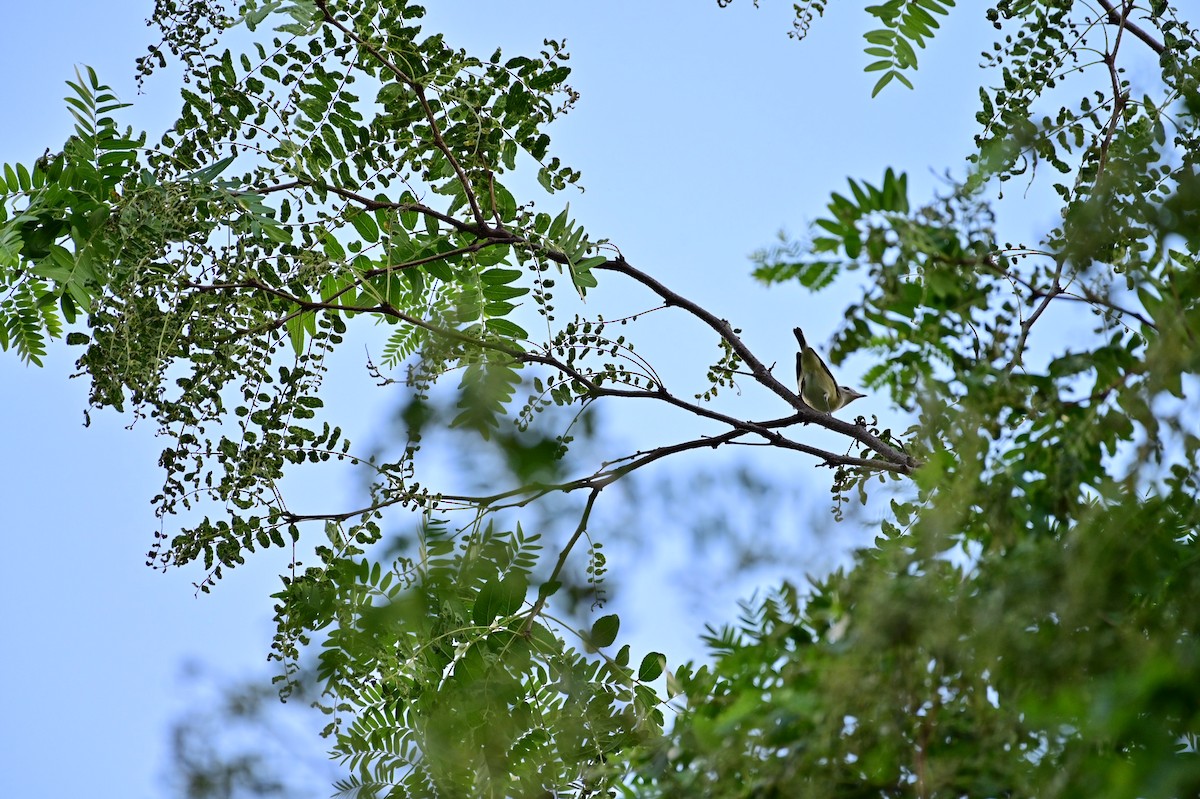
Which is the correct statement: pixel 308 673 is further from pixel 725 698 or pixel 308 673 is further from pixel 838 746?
pixel 838 746

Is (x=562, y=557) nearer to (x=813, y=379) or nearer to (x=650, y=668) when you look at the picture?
(x=650, y=668)

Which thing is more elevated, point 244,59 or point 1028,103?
point 244,59

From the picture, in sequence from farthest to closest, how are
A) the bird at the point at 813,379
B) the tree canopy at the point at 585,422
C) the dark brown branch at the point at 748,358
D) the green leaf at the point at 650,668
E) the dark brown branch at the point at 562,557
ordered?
the bird at the point at 813,379, the dark brown branch at the point at 748,358, the green leaf at the point at 650,668, the dark brown branch at the point at 562,557, the tree canopy at the point at 585,422

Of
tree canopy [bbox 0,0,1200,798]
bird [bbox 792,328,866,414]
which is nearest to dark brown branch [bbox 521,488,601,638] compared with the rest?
tree canopy [bbox 0,0,1200,798]

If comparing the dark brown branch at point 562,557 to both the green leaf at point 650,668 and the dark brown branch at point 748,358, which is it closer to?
the green leaf at point 650,668

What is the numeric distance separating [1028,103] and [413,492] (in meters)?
1.18

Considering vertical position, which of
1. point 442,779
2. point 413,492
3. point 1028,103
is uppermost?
point 1028,103

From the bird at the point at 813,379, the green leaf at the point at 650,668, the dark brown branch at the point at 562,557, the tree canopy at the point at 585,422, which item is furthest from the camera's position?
the bird at the point at 813,379

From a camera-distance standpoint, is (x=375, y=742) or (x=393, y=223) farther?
(x=393, y=223)

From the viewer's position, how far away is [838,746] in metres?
0.71

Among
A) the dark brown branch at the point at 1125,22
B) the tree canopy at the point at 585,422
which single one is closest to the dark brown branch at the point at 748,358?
the tree canopy at the point at 585,422

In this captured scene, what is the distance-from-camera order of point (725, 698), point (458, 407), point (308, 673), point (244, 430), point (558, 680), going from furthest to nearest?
point (244, 430)
point (558, 680)
point (308, 673)
point (458, 407)
point (725, 698)

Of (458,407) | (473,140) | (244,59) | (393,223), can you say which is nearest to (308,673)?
(458,407)

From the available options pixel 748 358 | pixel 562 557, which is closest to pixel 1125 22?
pixel 748 358
